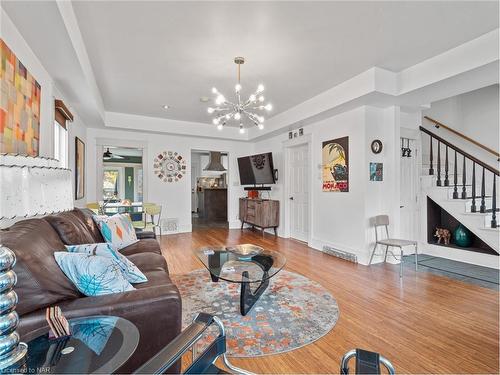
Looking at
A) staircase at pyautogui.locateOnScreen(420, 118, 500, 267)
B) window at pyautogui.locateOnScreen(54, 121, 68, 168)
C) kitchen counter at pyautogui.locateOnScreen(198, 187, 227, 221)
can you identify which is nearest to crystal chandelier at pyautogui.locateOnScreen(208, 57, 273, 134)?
window at pyautogui.locateOnScreen(54, 121, 68, 168)

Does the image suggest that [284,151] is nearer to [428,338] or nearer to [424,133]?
[424,133]

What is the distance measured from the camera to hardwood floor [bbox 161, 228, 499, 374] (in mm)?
1736

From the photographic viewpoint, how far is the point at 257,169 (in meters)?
6.33

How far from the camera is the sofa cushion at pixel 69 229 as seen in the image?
6.25 feet

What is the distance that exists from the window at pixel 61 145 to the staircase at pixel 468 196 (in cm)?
569

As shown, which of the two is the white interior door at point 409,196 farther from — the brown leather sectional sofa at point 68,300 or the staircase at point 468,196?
the brown leather sectional sofa at point 68,300

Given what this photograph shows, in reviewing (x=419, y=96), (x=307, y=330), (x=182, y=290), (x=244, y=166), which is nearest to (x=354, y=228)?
(x=419, y=96)

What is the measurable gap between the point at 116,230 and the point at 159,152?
3626 mm

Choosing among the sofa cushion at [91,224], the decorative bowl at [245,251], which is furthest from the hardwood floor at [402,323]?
the sofa cushion at [91,224]

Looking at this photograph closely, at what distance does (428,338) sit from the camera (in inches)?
79.4

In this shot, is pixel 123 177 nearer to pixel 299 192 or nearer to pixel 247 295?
pixel 299 192

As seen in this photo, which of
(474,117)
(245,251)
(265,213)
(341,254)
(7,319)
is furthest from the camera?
(265,213)

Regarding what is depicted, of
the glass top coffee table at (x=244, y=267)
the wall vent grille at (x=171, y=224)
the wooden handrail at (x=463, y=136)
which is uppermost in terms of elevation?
the wooden handrail at (x=463, y=136)

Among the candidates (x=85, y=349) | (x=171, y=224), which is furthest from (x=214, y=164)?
(x=85, y=349)
